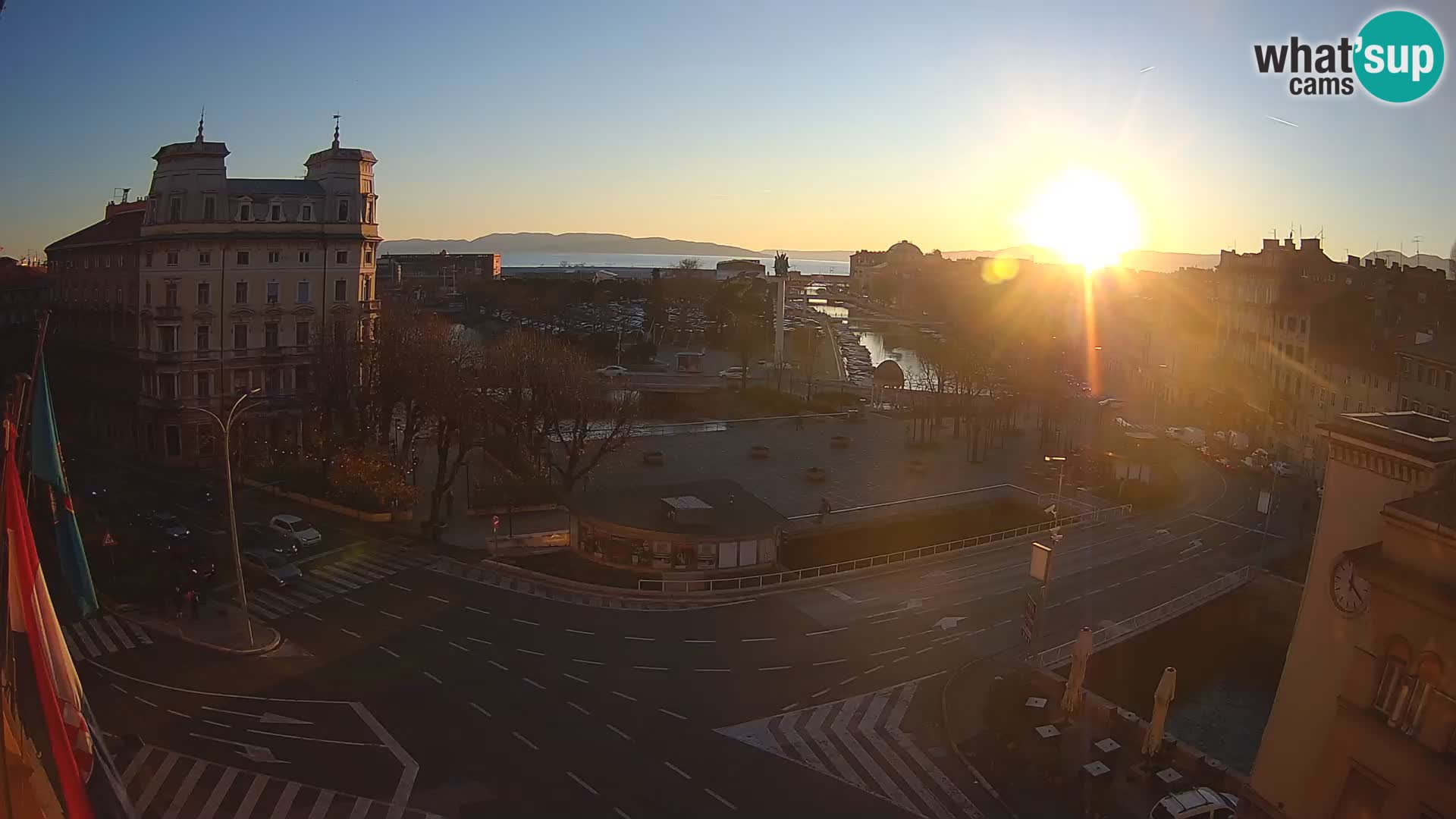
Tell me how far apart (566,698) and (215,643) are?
866 centimetres

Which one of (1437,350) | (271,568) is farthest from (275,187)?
(1437,350)

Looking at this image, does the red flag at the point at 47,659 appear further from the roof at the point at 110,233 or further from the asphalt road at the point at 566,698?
Answer: the roof at the point at 110,233

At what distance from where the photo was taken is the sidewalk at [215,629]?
69.8 feet

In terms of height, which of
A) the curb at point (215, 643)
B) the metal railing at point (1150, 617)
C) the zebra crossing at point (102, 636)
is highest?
the metal railing at point (1150, 617)

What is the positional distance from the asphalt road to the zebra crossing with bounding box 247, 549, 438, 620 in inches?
4.3

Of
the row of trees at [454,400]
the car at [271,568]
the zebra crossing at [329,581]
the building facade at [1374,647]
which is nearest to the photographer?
the building facade at [1374,647]

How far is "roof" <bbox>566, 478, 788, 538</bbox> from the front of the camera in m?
28.4

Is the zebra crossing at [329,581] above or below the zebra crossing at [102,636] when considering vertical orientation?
above

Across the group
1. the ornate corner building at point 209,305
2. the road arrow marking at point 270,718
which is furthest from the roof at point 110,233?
the road arrow marking at point 270,718

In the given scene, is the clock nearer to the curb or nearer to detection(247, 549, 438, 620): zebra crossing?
the curb

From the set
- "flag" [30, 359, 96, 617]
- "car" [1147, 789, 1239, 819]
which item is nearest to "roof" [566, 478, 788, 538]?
"car" [1147, 789, 1239, 819]

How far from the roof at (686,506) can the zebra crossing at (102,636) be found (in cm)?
1198

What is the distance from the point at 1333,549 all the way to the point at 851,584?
55.2ft

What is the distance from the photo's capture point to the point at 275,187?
42344 mm
